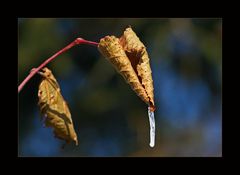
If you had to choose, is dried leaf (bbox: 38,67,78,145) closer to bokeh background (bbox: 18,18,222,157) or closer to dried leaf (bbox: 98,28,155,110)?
dried leaf (bbox: 98,28,155,110)

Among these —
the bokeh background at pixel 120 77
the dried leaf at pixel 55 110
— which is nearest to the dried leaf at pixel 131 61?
the dried leaf at pixel 55 110

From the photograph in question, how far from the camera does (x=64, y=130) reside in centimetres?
151

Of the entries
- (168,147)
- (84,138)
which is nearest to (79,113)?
(84,138)

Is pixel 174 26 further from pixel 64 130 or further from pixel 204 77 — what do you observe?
pixel 64 130

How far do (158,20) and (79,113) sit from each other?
116cm

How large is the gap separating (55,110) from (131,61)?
21 centimetres

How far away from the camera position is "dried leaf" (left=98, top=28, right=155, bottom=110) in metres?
1.44

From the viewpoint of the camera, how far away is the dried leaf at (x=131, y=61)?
1.44 meters

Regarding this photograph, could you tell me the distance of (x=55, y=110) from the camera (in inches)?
59.4

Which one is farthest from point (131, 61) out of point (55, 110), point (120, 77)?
point (120, 77)

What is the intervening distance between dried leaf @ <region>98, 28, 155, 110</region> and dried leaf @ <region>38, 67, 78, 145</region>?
145 millimetres

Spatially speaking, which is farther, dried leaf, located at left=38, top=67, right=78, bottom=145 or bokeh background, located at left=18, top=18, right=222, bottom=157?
bokeh background, located at left=18, top=18, right=222, bottom=157

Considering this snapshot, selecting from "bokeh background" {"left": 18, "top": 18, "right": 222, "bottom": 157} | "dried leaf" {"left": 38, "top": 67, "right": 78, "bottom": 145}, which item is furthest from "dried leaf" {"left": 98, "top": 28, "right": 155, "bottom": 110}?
"bokeh background" {"left": 18, "top": 18, "right": 222, "bottom": 157}

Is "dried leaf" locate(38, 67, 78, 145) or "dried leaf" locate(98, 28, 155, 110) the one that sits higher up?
"dried leaf" locate(98, 28, 155, 110)
